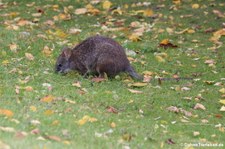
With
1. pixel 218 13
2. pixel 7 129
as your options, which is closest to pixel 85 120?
pixel 7 129

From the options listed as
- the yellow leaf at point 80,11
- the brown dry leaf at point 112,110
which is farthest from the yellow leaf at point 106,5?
the brown dry leaf at point 112,110

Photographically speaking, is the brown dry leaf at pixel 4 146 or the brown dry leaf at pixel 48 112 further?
the brown dry leaf at pixel 48 112

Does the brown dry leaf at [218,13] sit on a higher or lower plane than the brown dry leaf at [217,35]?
higher

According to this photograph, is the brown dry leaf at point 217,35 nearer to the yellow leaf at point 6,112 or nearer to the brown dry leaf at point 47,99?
the brown dry leaf at point 47,99

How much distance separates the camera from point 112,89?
1035cm

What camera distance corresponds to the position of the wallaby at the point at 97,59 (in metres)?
11.1

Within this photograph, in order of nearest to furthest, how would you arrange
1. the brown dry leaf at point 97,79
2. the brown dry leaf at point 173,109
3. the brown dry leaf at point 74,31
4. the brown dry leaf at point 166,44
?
the brown dry leaf at point 173,109
the brown dry leaf at point 97,79
the brown dry leaf at point 166,44
the brown dry leaf at point 74,31

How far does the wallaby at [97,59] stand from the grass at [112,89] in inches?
7.8

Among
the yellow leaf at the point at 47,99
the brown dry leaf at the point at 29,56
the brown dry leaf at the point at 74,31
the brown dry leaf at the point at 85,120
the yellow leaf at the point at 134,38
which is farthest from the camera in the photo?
the brown dry leaf at the point at 74,31

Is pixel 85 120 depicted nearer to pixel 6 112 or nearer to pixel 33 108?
pixel 33 108

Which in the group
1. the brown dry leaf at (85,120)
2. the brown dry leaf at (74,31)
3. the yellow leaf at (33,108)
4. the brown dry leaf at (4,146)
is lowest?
the brown dry leaf at (74,31)

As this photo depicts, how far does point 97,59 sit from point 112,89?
1.07 meters

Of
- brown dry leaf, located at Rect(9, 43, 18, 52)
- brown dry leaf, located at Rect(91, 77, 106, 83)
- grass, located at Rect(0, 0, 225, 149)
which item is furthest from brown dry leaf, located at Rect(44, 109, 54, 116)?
brown dry leaf, located at Rect(9, 43, 18, 52)

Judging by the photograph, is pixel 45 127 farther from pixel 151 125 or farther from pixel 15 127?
pixel 151 125
